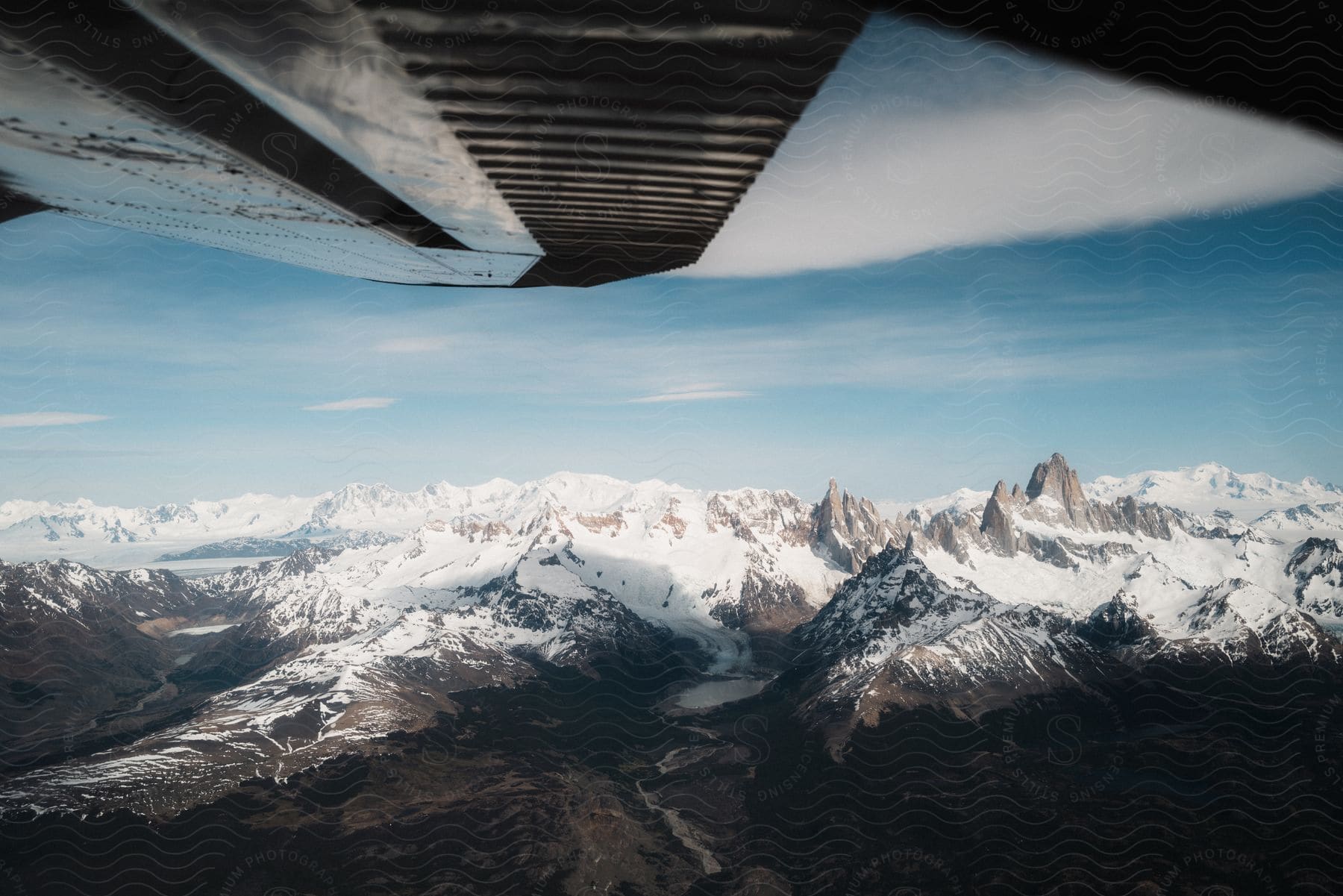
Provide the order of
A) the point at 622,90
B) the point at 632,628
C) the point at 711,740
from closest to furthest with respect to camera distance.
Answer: the point at 622,90 → the point at 711,740 → the point at 632,628

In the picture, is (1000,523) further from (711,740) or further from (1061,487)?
(711,740)

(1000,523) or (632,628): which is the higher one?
(1000,523)

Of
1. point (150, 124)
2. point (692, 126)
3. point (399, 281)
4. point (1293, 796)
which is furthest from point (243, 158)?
point (1293, 796)

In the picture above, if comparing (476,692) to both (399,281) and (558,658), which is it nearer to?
(558,658)

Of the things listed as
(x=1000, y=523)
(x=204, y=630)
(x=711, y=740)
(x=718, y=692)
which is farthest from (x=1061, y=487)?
(x=204, y=630)

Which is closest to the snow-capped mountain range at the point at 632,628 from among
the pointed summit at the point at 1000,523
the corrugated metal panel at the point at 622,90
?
the pointed summit at the point at 1000,523

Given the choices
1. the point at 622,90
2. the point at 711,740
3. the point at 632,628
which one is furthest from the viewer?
the point at 632,628

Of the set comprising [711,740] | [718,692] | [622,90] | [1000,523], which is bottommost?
[711,740]
